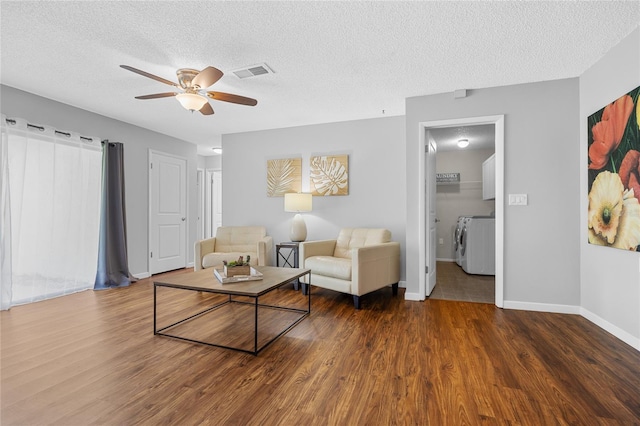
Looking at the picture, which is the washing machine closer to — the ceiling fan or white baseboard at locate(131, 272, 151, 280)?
the ceiling fan

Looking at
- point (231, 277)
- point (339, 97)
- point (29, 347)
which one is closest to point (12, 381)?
point (29, 347)

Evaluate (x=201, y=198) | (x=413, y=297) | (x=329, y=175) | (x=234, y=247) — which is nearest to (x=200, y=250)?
(x=234, y=247)

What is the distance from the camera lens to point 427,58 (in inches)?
107

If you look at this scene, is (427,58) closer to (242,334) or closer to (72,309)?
(242,334)

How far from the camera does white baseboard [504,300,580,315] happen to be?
10.3ft

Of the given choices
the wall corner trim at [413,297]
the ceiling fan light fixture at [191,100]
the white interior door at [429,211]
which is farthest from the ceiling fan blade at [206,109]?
the wall corner trim at [413,297]

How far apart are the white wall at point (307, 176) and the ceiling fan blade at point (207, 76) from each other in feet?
8.00

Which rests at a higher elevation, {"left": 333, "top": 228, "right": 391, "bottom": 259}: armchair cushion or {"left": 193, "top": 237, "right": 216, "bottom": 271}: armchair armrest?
{"left": 333, "top": 228, "right": 391, "bottom": 259}: armchair cushion

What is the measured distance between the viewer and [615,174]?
2.51 metres

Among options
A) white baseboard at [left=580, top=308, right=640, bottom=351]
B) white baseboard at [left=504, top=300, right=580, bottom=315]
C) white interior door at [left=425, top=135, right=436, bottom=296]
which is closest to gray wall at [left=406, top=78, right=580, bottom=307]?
white baseboard at [left=504, top=300, right=580, bottom=315]

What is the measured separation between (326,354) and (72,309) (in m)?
2.81

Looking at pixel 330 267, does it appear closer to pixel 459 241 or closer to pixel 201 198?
pixel 459 241

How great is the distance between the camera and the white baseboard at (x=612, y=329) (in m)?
2.33

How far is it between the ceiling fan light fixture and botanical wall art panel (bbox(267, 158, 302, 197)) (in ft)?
7.24
